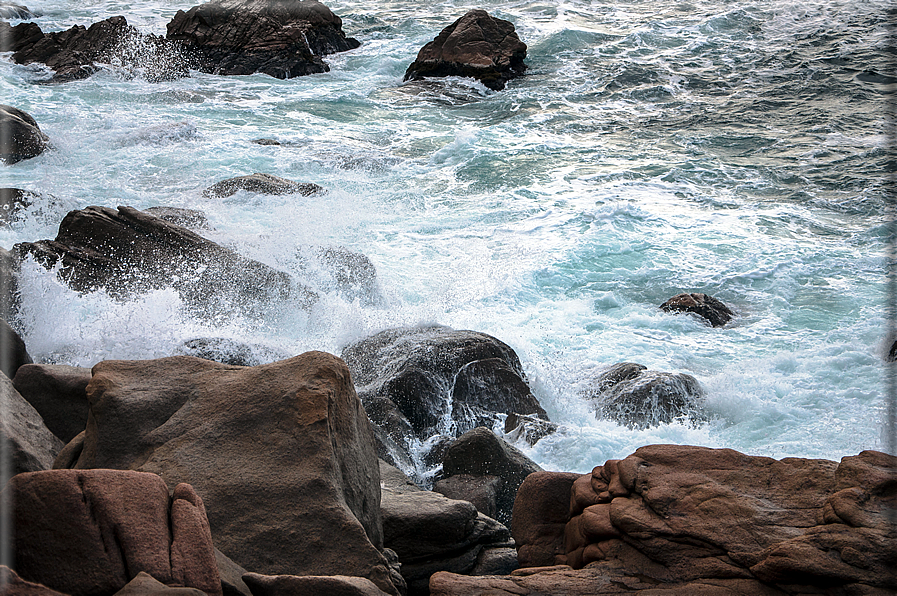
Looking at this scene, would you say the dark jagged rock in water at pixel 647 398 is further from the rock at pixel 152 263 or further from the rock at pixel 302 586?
the rock at pixel 302 586

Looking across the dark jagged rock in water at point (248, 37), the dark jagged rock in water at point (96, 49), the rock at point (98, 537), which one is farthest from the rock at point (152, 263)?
the dark jagged rock in water at point (248, 37)

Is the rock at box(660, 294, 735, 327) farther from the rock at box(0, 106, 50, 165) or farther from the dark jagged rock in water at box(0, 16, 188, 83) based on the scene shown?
the dark jagged rock in water at box(0, 16, 188, 83)

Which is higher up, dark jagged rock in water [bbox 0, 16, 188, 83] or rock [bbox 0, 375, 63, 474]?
dark jagged rock in water [bbox 0, 16, 188, 83]

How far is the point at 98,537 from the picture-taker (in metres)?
2.36

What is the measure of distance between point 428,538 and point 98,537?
1896mm

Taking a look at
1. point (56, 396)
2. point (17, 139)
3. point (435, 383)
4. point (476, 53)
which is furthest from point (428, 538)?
point (476, 53)

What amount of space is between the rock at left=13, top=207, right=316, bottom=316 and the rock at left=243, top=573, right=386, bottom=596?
468 cm

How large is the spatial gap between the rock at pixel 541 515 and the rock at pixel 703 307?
480cm

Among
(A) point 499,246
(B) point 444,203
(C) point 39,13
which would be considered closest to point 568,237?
(A) point 499,246

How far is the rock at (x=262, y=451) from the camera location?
9.95 ft

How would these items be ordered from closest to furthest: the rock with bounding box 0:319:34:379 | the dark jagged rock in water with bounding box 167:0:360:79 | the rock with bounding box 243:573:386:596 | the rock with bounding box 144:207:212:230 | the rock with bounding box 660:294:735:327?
the rock with bounding box 243:573:386:596
the rock with bounding box 0:319:34:379
the rock with bounding box 660:294:735:327
the rock with bounding box 144:207:212:230
the dark jagged rock in water with bounding box 167:0:360:79

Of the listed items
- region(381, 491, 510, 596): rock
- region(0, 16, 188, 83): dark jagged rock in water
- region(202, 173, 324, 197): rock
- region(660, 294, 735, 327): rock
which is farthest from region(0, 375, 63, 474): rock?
region(0, 16, 188, 83): dark jagged rock in water

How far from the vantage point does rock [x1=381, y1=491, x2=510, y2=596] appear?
3762 millimetres

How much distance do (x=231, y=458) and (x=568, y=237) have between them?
7.73 meters
